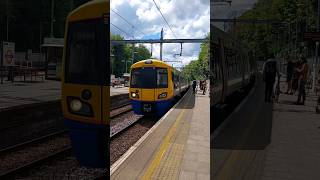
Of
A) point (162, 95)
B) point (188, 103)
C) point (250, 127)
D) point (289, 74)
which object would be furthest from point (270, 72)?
point (162, 95)

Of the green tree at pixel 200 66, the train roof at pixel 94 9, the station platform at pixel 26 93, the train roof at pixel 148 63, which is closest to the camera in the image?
the green tree at pixel 200 66

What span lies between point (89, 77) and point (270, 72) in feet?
2.48

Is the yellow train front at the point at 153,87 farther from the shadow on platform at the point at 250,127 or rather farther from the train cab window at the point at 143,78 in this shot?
the shadow on platform at the point at 250,127

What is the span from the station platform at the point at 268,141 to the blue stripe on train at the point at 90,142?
1.57 ft

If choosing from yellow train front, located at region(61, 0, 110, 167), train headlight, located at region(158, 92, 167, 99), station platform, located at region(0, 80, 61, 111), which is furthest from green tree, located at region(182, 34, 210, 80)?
station platform, located at region(0, 80, 61, 111)

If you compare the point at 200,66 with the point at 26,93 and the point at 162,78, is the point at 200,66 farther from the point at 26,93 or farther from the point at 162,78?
the point at 26,93

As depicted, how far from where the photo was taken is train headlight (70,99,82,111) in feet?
6.11

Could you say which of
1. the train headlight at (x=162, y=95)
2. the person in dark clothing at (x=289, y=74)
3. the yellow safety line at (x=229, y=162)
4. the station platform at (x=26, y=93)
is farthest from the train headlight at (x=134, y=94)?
the person in dark clothing at (x=289, y=74)

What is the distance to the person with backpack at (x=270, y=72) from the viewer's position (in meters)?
1.79

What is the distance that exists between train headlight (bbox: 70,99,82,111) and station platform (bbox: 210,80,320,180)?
58 centimetres

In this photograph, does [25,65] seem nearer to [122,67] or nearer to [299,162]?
[122,67]

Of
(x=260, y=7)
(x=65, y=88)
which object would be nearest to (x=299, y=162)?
(x=260, y=7)

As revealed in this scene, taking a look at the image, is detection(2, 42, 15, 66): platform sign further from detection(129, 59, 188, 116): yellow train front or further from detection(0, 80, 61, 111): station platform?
detection(129, 59, 188, 116): yellow train front

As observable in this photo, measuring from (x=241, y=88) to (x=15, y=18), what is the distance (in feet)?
3.47
